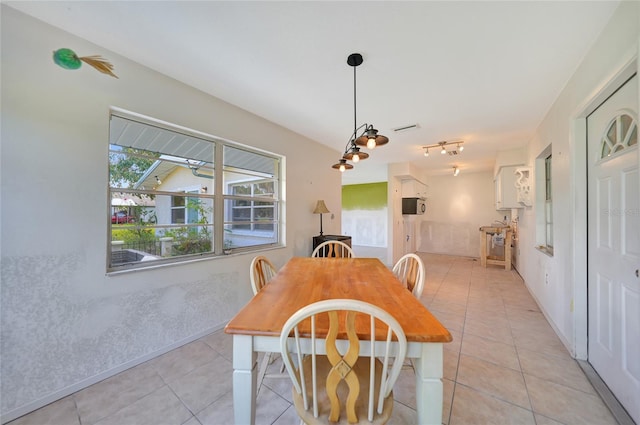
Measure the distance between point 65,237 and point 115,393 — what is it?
119cm

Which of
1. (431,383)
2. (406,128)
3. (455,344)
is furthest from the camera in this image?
(406,128)

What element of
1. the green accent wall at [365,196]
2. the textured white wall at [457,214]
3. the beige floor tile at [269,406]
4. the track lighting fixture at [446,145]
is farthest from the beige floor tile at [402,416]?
the green accent wall at [365,196]

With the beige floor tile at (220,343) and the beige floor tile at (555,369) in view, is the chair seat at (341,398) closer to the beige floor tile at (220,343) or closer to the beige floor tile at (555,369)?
the beige floor tile at (220,343)

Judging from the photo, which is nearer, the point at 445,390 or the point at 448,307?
the point at 445,390

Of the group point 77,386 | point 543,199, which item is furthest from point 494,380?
point 77,386

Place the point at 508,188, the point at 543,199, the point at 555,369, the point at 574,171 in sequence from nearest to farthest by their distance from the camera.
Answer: the point at 555,369, the point at 574,171, the point at 543,199, the point at 508,188

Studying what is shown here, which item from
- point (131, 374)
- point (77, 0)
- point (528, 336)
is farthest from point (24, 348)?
point (528, 336)

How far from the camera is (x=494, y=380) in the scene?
1.72 metres

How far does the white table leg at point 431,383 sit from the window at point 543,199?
10.6 feet

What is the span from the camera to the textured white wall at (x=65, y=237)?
144 cm

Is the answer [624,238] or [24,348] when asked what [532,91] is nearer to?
[624,238]

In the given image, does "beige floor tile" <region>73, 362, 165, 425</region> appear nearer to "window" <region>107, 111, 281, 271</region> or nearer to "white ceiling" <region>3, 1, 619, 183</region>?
"window" <region>107, 111, 281, 271</region>

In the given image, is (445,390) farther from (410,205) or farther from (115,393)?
(410,205)

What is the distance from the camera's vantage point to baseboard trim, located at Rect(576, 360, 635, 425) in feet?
4.54
